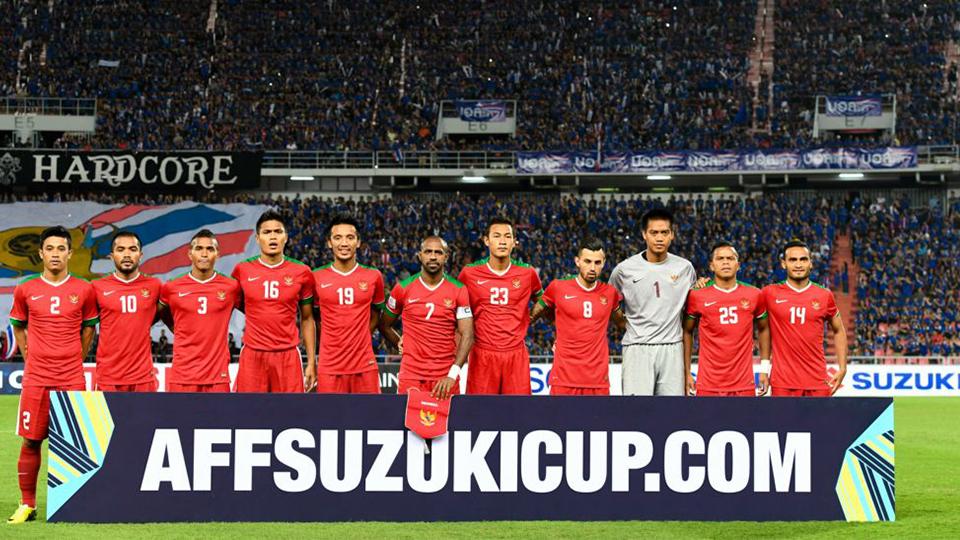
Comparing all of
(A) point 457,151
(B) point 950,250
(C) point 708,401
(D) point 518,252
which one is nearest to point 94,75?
(A) point 457,151

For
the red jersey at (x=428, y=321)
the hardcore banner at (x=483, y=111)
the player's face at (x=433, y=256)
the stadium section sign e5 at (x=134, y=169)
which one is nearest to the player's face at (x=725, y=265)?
the red jersey at (x=428, y=321)

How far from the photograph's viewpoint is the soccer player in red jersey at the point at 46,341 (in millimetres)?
8820

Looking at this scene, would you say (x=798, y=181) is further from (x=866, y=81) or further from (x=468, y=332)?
(x=468, y=332)

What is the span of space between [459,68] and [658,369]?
108 ft

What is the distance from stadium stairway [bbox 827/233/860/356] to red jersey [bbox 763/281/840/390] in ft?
69.7

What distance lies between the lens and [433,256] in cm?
952

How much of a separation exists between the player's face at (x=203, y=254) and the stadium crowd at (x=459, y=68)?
28936 millimetres

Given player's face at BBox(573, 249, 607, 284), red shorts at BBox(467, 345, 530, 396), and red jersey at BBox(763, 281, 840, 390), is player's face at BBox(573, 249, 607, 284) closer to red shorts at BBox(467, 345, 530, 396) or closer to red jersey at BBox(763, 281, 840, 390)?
red shorts at BBox(467, 345, 530, 396)

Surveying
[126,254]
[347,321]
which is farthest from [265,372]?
[126,254]

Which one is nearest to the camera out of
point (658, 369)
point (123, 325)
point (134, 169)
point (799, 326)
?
point (123, 325)

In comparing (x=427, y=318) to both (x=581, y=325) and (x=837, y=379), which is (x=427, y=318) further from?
(x=837, y=379)

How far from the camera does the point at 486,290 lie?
32.9 ft

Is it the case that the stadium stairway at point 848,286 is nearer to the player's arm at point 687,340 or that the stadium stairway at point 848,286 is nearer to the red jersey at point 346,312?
the player's arm at point 687,340

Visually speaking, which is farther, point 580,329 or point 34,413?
point 580,329
